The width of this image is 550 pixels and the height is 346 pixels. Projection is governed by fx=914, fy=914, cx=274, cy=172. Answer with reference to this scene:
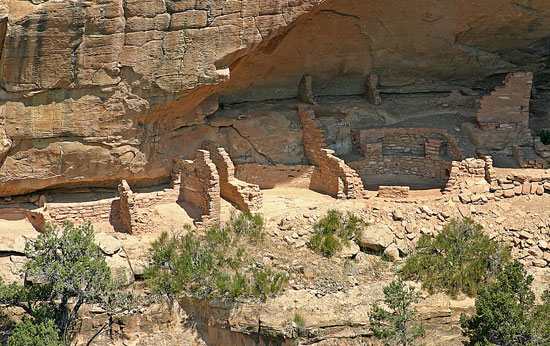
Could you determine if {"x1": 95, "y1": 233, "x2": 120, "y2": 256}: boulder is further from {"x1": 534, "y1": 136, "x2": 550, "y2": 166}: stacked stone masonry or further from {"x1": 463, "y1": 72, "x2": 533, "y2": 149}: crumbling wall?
{"x1": 534, "y1": 136, "x2": 550, "y2": 166}: stacked stone masonry

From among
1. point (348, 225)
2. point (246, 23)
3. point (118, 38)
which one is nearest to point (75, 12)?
point (118, 38)

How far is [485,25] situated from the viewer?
20031 millimetres

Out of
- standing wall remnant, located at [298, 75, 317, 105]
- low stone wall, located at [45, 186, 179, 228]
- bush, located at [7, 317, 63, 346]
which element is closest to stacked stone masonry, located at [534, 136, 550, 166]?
standing wall remnant, located at [298, 75, 317, 105]

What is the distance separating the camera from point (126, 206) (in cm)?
1773

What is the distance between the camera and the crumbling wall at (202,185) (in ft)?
58.6

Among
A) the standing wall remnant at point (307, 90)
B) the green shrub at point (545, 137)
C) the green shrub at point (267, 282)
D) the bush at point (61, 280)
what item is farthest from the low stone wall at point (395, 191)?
the bush at point (61, 280)

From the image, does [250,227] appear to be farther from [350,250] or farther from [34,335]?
[34,335]

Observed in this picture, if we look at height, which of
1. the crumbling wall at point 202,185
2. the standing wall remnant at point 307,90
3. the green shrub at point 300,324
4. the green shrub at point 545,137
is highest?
the standing wall remnant at point 307,90

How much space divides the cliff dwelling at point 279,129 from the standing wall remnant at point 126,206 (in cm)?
5

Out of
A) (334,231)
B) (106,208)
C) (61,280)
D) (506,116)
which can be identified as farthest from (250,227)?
(506,116)

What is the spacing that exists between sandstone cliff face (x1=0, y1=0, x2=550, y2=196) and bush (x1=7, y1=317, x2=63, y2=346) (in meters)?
3.34

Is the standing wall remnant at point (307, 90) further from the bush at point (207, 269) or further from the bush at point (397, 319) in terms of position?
the bush at point (397, 319)

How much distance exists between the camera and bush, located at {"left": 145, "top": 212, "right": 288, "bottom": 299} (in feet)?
54.7

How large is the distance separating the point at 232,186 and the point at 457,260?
4.74m
